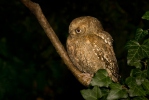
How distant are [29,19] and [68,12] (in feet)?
1.60

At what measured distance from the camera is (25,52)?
181 inches

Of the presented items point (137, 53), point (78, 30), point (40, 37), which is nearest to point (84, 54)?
point (78, 30)

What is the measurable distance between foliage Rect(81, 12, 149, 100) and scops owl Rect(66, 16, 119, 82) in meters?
0.59

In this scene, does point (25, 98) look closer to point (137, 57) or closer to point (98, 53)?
point (98, 53)

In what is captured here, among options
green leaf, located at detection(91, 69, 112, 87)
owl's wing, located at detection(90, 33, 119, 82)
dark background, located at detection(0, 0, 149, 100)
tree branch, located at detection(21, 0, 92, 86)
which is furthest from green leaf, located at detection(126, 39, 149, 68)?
dark background, located at detection(0, 0, 149, 100)

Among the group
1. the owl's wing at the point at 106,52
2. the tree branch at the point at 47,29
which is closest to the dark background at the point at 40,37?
the owl's wing at the point at 106,52

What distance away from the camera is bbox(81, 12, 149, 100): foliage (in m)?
1.51

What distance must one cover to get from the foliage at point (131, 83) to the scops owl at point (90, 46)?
0.59 metres

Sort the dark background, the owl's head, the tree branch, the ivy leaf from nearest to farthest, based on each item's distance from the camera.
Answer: the ivy leaf < the tree branch < the owl's head < the dark background

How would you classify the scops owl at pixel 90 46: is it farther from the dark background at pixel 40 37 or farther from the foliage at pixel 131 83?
the dark background at pixel 40 37

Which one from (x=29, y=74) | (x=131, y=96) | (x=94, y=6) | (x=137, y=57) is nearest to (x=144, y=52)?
(x=137, y=57)

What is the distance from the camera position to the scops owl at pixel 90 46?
2270mm

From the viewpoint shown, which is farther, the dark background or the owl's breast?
the dark background

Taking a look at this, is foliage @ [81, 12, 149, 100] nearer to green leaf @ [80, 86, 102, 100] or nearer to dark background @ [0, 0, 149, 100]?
green leaf @ [80, 86, 102, 100]
